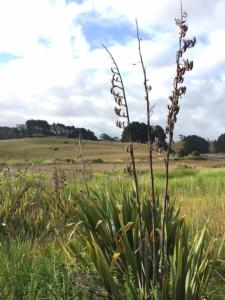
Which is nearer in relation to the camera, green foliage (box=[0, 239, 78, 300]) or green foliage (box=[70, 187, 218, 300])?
green foliage (box=[70, 187, 218, 300])

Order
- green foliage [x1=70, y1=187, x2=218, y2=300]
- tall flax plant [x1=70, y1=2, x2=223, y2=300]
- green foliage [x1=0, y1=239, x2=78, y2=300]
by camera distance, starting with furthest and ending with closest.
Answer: green foliage [x1=0, y1=239, x2=78, y2=300]
green foliage [x1=70, y1=187, x2=218, y2=300]
tall flax plant [x1=70, y1=2, x2=223, y2=300]

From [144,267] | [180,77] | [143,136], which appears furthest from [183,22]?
[144,267]

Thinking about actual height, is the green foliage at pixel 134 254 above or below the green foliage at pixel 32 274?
above

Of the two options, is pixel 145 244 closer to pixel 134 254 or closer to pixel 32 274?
pixel 134 254

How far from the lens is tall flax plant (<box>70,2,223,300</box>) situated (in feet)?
A: 11.0

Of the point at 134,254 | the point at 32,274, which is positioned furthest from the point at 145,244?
the point at 32,274

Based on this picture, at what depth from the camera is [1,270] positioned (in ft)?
16.4

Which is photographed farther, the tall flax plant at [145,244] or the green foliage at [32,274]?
the green foliage at [32,274]

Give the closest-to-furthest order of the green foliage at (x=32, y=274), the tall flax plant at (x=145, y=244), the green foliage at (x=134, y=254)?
the tall flax plant at (x=145, y=244)
the green foliage at (x=134, y=254)
the green foliage at (x=32, y=274)

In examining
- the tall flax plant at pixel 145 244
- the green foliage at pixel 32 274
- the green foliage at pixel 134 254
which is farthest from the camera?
the green foliage at pixel 32 274

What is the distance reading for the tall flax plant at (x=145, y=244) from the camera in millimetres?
3342

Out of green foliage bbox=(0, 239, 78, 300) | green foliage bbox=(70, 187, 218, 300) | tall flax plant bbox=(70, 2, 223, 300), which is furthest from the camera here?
green foliage bbox=(0, 239, 78, 300)

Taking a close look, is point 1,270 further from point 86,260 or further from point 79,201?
point 79,201

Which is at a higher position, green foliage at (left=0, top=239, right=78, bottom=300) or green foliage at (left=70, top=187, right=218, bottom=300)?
green foliage at (left=70, top=187, right=218, bottom=300)
